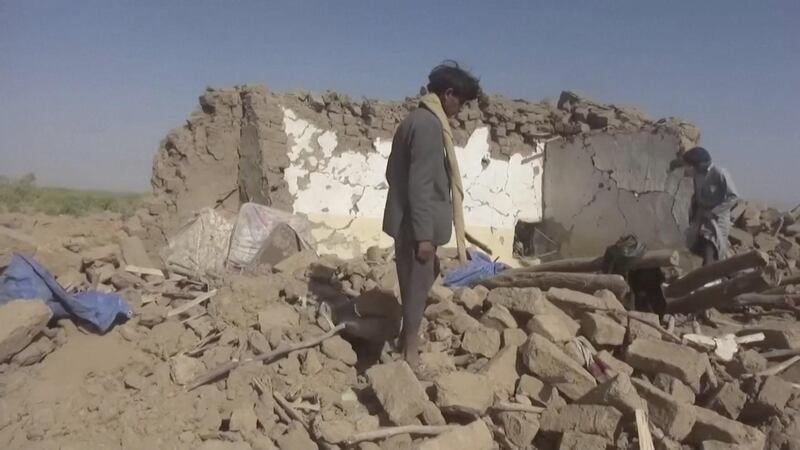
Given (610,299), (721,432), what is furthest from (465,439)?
(610,299)

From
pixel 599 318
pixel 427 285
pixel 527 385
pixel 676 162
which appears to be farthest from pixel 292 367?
pixel 676 162

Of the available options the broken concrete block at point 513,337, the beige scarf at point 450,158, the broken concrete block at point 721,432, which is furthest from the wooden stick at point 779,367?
the beige scarf at point 450,158

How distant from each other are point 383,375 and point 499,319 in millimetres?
913

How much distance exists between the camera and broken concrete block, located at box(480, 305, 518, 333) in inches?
147

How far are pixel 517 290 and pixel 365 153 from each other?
4.63 meters

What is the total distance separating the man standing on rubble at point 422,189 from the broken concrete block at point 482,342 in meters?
0.32

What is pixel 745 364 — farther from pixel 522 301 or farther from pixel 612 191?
pixel 612 191

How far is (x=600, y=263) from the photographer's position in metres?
4.65

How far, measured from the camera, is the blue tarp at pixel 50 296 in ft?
12.9

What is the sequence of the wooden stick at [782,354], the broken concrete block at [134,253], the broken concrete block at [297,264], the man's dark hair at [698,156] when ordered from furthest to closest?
the man's dark hair at [698,156]
the broken concrete block at [134,253]
the broken concrete block at [297,264]
the wooden stick at [782,354]

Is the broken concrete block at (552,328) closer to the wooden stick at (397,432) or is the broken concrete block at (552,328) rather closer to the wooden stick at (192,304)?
the wooden stick at (397,432)

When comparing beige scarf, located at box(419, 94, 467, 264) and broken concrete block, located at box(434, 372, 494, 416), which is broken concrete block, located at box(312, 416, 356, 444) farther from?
beige scarf, located at box(419, 94, 467, 264)

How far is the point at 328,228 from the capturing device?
A: 7766mm

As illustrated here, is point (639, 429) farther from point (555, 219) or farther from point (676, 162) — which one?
point (555, 219)
